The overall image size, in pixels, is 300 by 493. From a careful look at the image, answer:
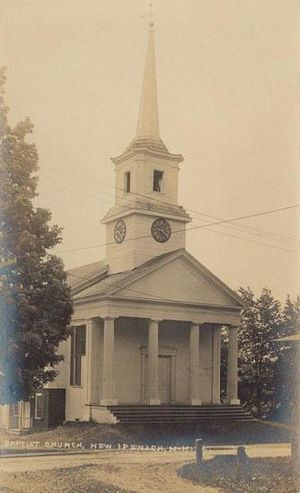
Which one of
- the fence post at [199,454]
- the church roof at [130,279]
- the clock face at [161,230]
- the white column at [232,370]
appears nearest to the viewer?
the fence post at [199,454]

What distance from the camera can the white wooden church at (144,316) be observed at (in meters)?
21.7

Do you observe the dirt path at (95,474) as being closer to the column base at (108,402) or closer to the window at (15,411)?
the column base at (108,402)

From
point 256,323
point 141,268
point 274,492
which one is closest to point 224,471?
point 274,492

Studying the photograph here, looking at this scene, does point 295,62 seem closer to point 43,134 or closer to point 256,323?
point 43,134

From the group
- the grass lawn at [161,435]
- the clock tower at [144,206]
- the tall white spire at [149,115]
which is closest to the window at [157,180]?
the clock tower at [144,206]

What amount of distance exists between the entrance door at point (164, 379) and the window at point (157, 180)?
563 cm

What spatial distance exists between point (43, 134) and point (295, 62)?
4.94 meters

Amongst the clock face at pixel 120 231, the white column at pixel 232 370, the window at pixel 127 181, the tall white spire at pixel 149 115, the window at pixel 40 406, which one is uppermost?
the tall white spire at pixel 149 115

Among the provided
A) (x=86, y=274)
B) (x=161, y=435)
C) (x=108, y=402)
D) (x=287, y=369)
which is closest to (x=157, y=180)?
(x=86, y=274)

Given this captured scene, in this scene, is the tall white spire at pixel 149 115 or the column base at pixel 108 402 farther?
the column base at pixel 108 402

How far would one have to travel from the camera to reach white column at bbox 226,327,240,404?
2256 centimetres

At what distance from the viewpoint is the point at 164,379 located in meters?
23.7

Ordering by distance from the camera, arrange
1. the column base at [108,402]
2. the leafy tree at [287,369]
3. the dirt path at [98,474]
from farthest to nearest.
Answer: the column base at [108,402] < the leafy tree at [287,369] < the dirt path at [98,474]

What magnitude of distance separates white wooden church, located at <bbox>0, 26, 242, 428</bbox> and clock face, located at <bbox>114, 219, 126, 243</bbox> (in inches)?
1.3
